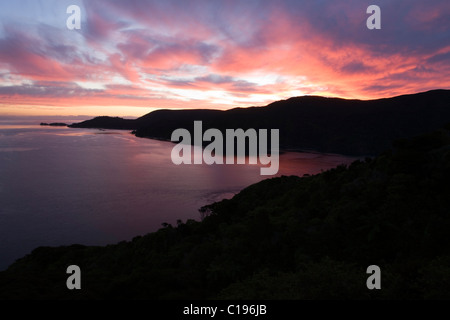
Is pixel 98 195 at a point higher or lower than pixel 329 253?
lower

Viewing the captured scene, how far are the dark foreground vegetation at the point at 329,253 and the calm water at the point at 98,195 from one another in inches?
818

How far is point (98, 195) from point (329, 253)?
6604 centimetres

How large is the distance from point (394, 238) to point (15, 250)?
161 ft

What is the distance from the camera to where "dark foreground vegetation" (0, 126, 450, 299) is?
13172mm

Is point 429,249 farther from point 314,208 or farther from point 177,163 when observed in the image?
point 177,163

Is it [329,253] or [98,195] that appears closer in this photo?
[329,253]

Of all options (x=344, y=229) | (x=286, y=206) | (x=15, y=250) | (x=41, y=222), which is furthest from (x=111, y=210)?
(x=344, y=229)

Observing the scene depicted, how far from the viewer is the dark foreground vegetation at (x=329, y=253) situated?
519 inches

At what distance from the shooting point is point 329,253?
1842 centimetres

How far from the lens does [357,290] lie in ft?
40.1

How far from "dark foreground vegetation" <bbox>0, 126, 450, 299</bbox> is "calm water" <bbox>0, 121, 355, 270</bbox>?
68.2 ft

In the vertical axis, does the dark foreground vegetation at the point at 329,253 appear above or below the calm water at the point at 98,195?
above

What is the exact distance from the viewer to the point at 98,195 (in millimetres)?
71688
